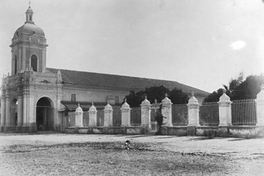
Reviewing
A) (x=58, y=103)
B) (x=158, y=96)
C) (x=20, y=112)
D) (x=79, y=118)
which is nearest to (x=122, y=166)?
(x=79, y=118)

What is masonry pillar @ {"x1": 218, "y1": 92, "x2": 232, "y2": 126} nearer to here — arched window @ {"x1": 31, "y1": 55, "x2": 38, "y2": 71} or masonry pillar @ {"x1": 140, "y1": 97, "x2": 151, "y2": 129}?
masonry pillar @ {"x1": 140, "y1": 97, "x2": 151, "y2": 129}

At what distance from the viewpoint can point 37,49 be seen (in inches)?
1522

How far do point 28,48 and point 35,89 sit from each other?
4.96 metres

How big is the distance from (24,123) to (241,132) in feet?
82.2

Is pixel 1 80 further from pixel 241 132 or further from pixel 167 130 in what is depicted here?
pixel 241 132

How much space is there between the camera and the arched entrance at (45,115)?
1500 inches

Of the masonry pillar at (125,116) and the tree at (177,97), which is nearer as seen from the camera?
the masonry pillar at (125,116)

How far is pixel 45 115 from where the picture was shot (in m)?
39.0

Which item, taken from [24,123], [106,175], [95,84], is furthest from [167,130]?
[95,84]

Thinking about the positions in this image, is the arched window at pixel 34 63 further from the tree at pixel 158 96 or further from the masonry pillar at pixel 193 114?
the masonry pillar at pixel 193 114

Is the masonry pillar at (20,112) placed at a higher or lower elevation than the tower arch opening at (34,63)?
lower

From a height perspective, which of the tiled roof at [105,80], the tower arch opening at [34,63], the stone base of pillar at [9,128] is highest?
the tower arch opening at [34,63]

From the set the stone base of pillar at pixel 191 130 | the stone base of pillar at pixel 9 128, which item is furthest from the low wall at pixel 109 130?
the stone base of pillar at pixel 9 128

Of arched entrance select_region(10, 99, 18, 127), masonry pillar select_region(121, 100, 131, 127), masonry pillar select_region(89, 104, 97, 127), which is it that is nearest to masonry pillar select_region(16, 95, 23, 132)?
arched entrance select_region(10, 99, 18, 127)
